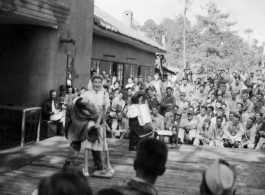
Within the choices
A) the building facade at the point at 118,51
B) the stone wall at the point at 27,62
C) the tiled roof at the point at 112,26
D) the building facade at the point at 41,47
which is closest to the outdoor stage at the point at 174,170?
the stone wall at the point at 27,62

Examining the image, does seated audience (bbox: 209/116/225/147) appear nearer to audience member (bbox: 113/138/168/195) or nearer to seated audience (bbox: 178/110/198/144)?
seated audience (bbox: 178/110/198/144)

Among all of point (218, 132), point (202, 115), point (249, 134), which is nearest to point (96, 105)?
point (218, 132)

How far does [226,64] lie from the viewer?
31.8m

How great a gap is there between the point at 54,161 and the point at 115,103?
4.12 meters

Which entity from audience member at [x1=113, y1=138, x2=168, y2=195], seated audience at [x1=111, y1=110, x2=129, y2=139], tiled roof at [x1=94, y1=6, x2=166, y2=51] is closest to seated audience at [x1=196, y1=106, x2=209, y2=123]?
seated audience at [x1=111, y1=110, x2=129, y2=139]

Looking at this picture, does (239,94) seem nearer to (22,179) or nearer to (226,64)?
(22,179)

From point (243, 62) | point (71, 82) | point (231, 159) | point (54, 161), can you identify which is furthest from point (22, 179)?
point (243, 62)

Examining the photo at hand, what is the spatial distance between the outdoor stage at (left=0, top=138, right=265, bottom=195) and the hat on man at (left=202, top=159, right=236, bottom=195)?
10.4 feet

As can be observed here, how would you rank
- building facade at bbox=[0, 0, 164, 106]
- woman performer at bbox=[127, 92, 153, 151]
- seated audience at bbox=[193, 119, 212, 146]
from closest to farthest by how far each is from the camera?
woman performer at bbox=[127, 92, 153, 151] < building facade at bbox=[0, 0, 164, 106] < seated audience at bbox=[193, 119, 212, 146]

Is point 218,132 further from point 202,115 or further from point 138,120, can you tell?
point 138,120

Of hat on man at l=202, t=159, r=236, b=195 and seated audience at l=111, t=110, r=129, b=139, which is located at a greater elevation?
hat on man at l=202, t=159, r=236, b=195

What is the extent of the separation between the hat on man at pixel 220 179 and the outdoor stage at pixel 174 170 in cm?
317

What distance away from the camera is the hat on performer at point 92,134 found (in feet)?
17.6

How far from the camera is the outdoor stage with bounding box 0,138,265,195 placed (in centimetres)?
510
